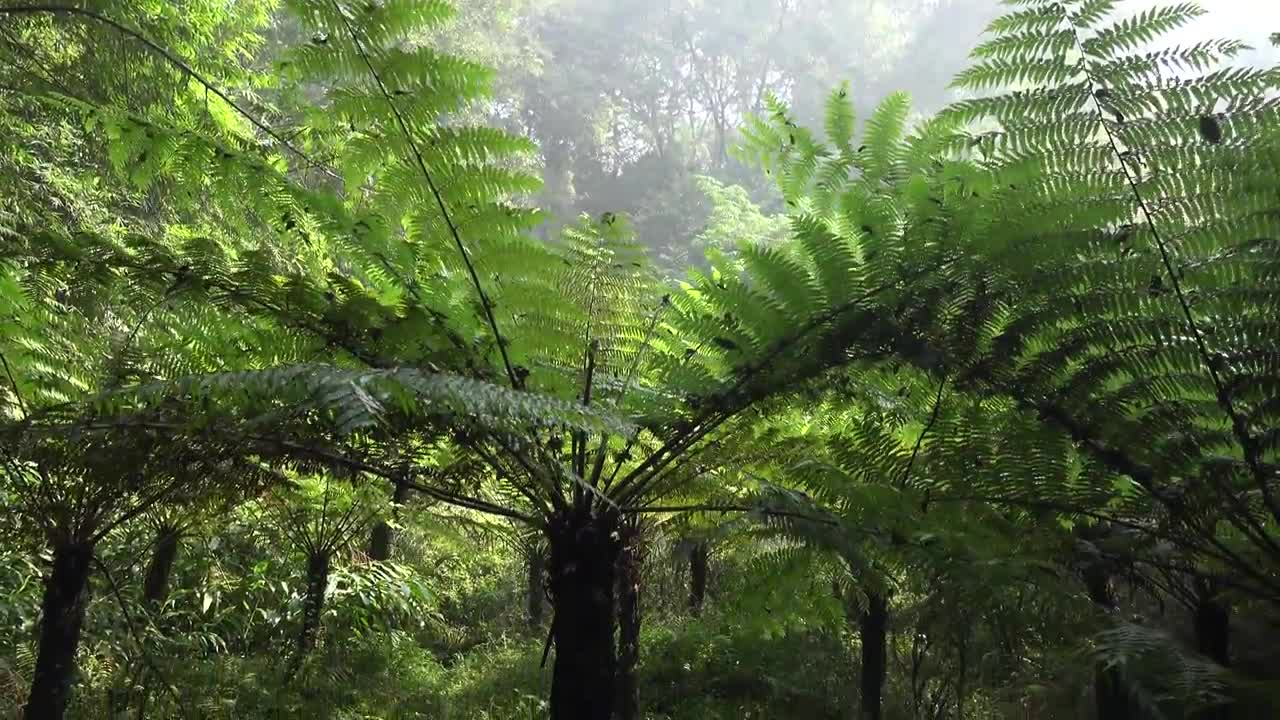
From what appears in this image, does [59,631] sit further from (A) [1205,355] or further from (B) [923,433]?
(A) [1205,355]

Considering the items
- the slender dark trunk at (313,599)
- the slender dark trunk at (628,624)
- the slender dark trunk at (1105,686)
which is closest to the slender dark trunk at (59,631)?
the slender dark trunk at (628,624)

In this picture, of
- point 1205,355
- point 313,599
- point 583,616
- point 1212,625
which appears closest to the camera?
point 1205,355

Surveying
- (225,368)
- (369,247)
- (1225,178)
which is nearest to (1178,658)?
(1225,178)

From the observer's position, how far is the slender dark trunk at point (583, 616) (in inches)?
69.3

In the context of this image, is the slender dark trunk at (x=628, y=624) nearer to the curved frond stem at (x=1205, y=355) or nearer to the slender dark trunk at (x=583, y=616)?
the slender dark trunk at (x=583, y=616)

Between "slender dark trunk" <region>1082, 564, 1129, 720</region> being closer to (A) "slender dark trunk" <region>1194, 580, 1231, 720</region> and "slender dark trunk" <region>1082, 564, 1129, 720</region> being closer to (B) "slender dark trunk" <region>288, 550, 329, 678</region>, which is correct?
(A) "slender dark trunk" <region>1194, 580, 1231, 720</region>

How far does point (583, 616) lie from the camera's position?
1.79 metres

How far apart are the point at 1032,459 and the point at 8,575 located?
17.4 ft

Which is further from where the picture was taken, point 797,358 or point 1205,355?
point 797,358

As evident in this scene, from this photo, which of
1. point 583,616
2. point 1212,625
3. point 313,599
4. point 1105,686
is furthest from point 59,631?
point 1212,625

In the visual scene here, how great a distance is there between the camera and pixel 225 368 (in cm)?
208

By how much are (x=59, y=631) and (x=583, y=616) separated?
1.98 m

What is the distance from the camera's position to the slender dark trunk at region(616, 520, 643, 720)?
139 inches

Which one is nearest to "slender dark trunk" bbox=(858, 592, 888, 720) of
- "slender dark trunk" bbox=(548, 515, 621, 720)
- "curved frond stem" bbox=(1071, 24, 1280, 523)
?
"slender dark trunk" bbox=(548, 515, 621, 720)
